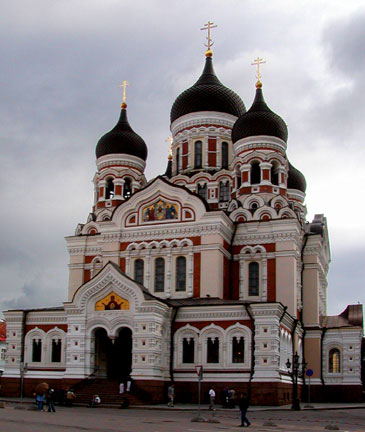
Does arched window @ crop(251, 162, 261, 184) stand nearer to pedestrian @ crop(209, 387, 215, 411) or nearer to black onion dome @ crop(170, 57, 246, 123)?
black onion dome @ crop(170, 57, 246, 123)

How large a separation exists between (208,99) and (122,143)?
627 centimetres

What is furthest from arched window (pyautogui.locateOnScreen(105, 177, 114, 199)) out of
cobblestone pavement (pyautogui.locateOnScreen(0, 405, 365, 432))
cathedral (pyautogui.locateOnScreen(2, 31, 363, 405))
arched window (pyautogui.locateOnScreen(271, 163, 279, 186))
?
cobblestone pavement (pyautogui.locateOnScreen(0, 405, 365, 432))

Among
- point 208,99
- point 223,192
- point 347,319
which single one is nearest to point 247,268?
point 223,192

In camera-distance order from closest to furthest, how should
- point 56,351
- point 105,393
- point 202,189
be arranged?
point 105,393 < point 56,351 < point 202,189

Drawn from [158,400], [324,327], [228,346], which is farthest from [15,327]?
[324,327]

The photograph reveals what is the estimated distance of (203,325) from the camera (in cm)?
2975

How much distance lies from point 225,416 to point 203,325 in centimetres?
738

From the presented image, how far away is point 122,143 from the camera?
41094mm

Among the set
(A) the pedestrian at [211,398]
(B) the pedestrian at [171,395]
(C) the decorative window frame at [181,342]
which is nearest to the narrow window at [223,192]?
(C) the decorative window frame at [181,342]

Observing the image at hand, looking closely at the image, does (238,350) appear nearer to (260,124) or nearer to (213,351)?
(213,351)

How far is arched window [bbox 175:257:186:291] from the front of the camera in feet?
110

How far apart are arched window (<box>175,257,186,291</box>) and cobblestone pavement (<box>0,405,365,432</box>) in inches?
374

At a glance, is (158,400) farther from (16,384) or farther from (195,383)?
(16,384)

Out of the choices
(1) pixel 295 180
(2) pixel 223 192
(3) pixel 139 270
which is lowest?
(3) pixel 139 270
